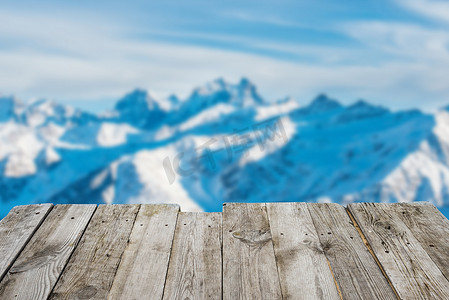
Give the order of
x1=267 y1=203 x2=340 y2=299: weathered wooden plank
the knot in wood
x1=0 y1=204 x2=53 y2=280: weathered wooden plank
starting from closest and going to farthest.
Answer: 1. x1=267 y1=203 x2=340 y2=299: weathered wooden plank
2. x1=0 y1=204 x2=53 y2=280: weathered wooden plank
3. the knot in wood

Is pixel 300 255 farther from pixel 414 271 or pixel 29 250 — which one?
pixel 29 250

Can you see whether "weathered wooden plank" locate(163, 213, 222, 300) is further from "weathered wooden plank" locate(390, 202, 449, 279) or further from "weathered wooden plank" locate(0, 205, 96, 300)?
"weathered wooden plank" locate(390, 202, 449, 279)

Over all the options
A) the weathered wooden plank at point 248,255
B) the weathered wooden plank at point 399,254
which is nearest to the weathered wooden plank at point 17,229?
the weathered wooden plank at point 248,255

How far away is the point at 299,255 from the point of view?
280 cm

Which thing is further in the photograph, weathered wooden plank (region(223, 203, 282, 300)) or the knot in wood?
the knot in wood

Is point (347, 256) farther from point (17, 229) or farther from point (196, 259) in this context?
point (17, 229)

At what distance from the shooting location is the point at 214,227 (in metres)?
3.19

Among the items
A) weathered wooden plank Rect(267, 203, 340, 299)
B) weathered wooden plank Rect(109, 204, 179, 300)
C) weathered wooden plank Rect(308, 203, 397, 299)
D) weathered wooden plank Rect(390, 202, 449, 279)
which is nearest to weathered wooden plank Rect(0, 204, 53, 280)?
weathered wooden plank Rect(109, 204, 179, 300)

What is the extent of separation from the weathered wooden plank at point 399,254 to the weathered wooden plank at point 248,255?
74 cm

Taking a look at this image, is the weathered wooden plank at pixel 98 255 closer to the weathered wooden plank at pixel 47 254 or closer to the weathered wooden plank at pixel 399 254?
the weathered wooden plank at pixel 47 254

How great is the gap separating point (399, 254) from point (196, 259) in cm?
139

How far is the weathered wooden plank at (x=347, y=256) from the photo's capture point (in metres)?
2.46

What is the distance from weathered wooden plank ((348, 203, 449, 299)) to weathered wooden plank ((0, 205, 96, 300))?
7.01 ft

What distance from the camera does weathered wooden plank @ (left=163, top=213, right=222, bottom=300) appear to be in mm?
2467
